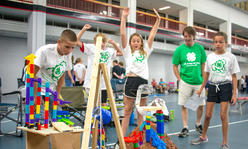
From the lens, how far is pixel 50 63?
2172mm

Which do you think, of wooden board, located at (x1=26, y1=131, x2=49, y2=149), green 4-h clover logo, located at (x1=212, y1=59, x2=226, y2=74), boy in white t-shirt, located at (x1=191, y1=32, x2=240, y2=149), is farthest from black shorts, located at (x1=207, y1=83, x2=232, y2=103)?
wooden board, located at (x1=26, y1=131, x2=49, y2=149)

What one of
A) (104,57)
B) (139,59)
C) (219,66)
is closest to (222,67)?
(219,66)

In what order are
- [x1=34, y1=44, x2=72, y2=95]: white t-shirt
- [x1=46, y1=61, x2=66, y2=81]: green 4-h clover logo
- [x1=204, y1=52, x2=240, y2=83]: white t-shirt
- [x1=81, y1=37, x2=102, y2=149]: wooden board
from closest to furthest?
[x1=81, y1=37, x2=102, y2=149]: wooden board
[x1=34, y1=44, x2=72, y2=95]: white t-shirt
[x1=46, y1=61, x2=66, y2=81]: green 4-h clover logo
[x1=204, y1=52, x2=240, y2=83]: white t-shirt

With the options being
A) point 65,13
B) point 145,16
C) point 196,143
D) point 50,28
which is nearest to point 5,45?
point 50,28

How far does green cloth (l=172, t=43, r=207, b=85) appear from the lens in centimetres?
317

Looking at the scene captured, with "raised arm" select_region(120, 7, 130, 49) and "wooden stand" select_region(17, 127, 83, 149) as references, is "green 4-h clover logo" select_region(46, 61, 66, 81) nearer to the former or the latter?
"wooden stand" select_region(17, 127, 83, 149)

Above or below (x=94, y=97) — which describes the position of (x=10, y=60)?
above

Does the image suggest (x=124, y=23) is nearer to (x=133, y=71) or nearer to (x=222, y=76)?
(x=133, y=71)

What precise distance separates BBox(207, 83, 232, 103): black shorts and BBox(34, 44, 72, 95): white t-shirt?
1.96 m

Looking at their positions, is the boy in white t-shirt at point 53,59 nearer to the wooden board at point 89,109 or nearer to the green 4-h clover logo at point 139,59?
the wooden board at point 89,109

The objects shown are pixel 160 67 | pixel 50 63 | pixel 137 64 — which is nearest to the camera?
pixel 50 63

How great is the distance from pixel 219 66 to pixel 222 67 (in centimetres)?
4

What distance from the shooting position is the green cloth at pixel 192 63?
3.17 metres

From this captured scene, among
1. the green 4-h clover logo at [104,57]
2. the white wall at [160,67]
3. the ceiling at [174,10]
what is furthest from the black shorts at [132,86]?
the white wall at [160,67]
